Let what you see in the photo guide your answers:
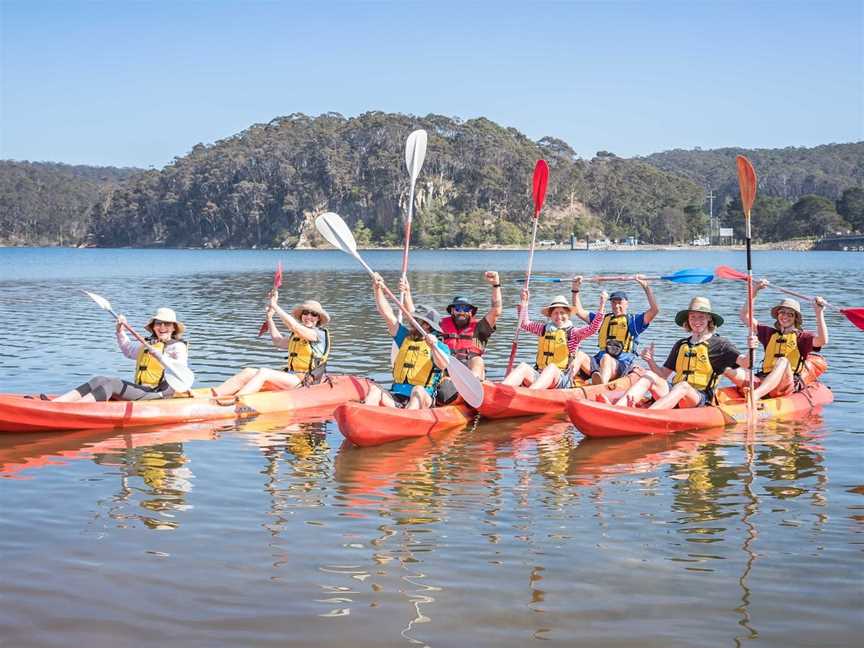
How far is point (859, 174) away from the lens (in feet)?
584

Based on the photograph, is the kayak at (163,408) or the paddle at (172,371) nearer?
the kayak at (163,408)

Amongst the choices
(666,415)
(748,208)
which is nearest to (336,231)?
(666,415)

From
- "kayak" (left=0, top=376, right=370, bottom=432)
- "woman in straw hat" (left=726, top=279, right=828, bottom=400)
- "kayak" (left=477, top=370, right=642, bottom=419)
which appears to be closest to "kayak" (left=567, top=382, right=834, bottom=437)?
"woman in straw hat" (left=726, top=279, right=828, bottom=400)

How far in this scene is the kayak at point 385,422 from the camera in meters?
9.09

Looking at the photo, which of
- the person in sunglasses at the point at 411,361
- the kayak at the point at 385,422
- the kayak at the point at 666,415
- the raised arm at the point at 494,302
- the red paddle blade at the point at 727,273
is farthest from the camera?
the red paddle blade at the point at 727,273

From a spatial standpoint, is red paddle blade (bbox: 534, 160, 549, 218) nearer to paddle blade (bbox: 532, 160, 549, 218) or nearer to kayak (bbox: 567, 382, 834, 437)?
paddle blade (bbox: 532, 160, 549, 218)

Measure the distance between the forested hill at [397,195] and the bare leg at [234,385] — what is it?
10640 cm

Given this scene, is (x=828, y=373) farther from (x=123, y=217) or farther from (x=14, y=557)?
(x=123, y=217)

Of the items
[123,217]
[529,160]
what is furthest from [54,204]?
[529,160]

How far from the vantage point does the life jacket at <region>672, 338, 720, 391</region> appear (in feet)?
32.9

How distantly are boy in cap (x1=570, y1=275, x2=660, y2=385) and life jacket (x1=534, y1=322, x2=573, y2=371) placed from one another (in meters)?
0.49

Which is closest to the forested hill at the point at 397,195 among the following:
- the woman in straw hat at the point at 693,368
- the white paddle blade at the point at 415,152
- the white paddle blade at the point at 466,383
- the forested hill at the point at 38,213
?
the forested hill at the point at 38,213

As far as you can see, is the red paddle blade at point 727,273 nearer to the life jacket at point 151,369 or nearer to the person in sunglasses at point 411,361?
the person in sunglasses at point 411,361

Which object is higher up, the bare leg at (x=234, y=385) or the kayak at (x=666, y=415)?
the bare leg at (x=234, y=385)
